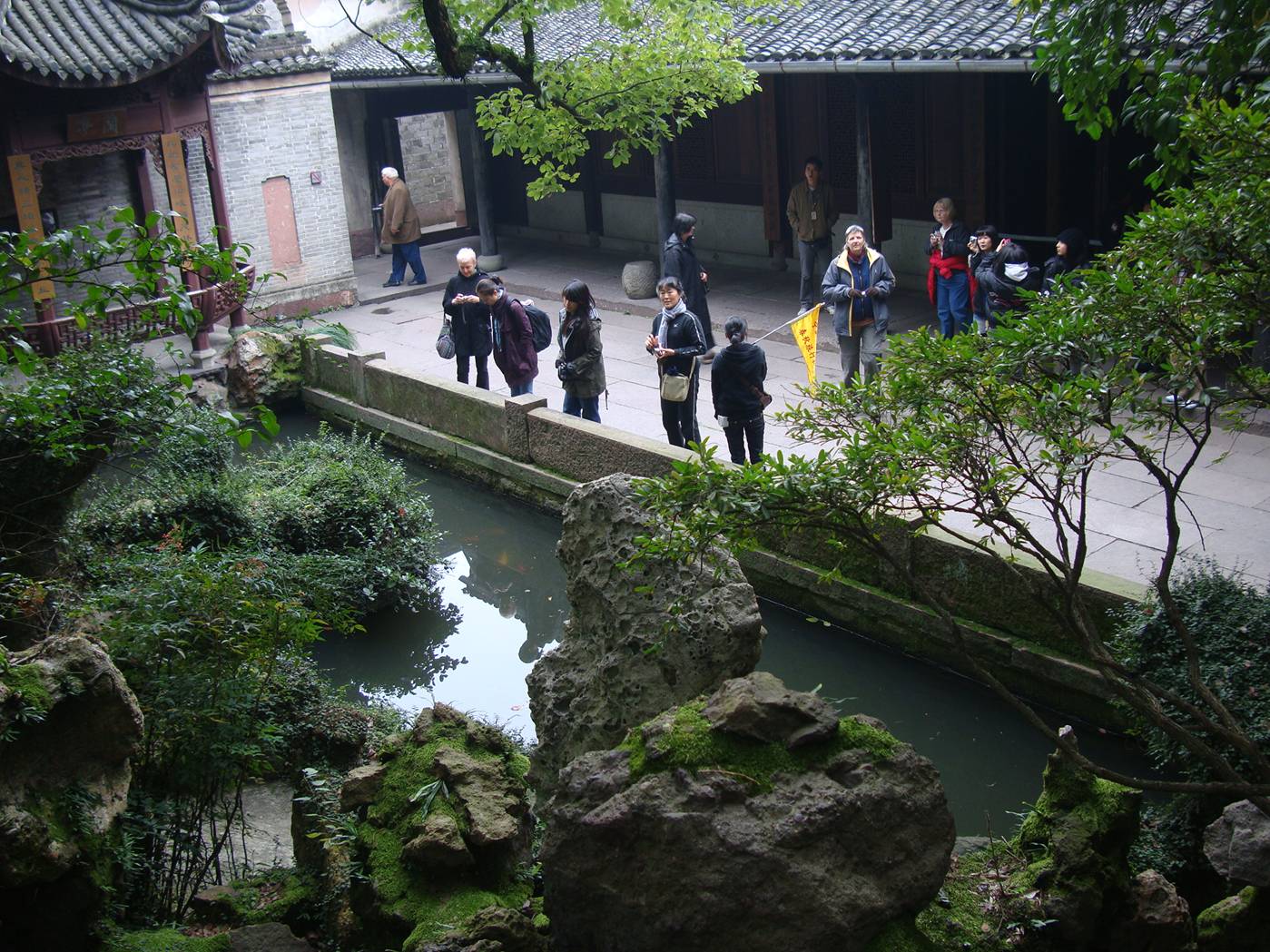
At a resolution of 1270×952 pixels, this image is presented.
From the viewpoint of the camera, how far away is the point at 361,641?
9125 mm

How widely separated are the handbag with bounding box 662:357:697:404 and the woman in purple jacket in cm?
189

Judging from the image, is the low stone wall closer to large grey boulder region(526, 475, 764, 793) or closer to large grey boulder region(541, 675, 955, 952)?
large grey boulder region(526, 475, 764, 793)

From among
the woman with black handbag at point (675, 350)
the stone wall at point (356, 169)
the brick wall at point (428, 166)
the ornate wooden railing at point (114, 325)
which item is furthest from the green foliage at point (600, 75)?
the brick wall at point (428, 166)

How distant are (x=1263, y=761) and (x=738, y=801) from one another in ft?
5.44

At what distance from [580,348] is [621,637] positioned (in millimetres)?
5403

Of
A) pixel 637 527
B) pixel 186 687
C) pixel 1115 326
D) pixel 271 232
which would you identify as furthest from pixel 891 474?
pixel 271 232

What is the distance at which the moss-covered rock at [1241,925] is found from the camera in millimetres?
4746

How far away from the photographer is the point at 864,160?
1360cm

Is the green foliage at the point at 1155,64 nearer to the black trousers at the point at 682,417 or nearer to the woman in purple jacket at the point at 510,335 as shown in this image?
the black trousers at the point at 682,417

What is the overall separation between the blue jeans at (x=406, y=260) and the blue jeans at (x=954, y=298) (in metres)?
8.68

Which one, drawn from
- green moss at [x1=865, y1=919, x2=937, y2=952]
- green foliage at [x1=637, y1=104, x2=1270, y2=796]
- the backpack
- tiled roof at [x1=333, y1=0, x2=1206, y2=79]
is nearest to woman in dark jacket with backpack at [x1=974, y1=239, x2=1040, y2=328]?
tiled roof at [x1=333, y1=0, x2=1206, y2=79]

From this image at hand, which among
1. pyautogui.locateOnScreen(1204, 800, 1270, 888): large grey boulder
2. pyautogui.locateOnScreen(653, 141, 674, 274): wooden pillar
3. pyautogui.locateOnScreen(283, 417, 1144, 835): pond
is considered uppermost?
pyautogui.locateOnScreen(653, 141, 674, 274): wooden pillar

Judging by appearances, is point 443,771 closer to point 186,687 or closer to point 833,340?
point 186,687

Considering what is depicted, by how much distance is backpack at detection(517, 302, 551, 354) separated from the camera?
461 inches
